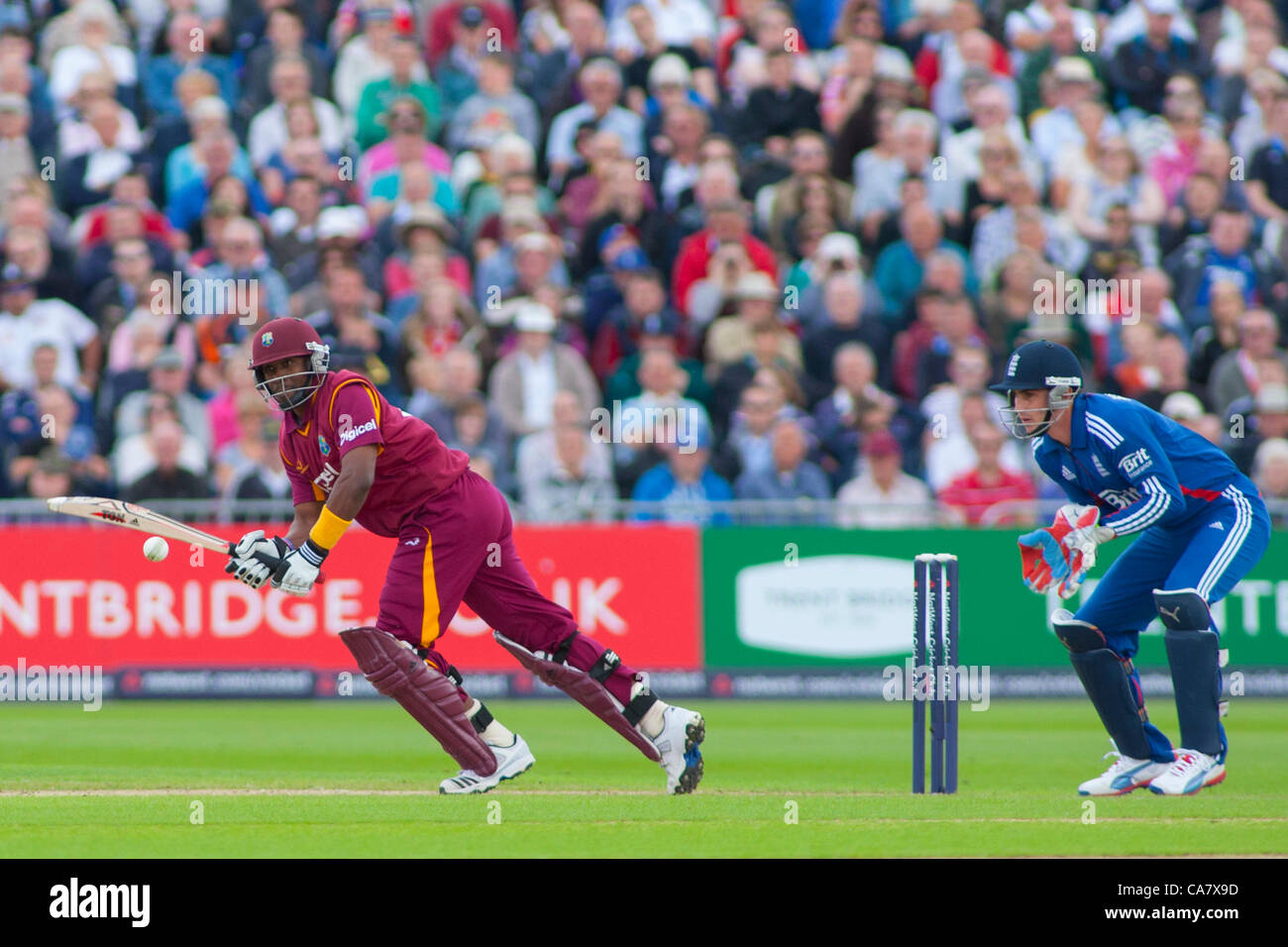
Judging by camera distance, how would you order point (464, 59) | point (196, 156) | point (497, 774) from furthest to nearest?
point (464, 59), point (196, 156), point (497, 774)

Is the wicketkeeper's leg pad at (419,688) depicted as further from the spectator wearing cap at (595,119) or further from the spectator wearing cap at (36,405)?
the spectator wearing cap at (595,119)

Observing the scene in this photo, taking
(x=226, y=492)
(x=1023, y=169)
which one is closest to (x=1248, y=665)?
(x=1023, y=169)

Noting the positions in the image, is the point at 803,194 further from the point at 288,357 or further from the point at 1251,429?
the point at 288,357

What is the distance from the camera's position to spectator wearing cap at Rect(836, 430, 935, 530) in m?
17.7

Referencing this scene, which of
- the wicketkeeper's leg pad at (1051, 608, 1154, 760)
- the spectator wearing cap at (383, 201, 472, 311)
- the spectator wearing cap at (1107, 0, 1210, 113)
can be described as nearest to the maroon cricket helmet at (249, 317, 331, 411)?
the wicketkeeper's leg pad at (1051, 608, 1154, 760)

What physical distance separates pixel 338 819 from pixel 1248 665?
10823 millimetres

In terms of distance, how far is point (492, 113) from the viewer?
20953mm

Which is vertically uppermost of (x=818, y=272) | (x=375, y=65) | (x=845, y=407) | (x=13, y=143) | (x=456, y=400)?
(x=375, y=65)

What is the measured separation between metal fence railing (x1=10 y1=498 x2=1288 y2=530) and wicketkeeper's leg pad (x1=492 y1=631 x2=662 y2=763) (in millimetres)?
6773

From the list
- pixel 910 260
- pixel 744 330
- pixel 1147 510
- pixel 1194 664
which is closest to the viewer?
pixel 1147 510

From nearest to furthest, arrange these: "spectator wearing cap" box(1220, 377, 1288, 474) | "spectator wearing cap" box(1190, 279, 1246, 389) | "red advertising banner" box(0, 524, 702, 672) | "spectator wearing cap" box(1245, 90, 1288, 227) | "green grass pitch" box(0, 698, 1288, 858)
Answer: "green grass pitch" box(0, 698, 1288, 858) < "red advertising banner" box(0, 524, 702, 672) < "spectator wearing cap" box(1220, 377, 1288, 474) < "spectator wearing cap" box(1190, 279, 1246, 389) < "spectator wearing cap" box(1245, 90, 1288, 227)

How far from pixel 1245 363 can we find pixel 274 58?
1081cm

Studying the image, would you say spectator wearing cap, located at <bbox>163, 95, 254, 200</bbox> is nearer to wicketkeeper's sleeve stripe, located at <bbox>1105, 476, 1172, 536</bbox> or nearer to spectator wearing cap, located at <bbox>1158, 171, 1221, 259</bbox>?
spectator wearing cap, located at <bbox>1158, 171, 1221, 259</bbox>

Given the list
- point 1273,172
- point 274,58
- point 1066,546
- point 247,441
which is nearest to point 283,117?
point 274,58
